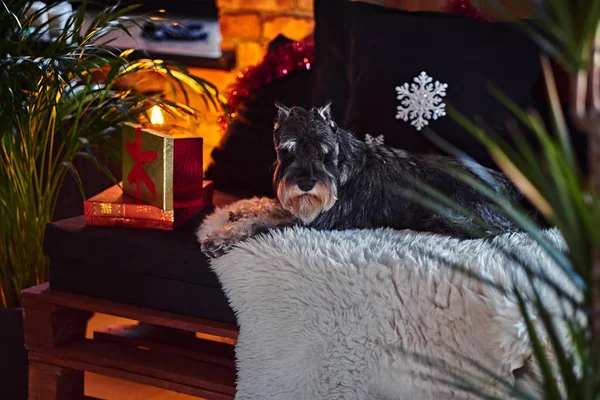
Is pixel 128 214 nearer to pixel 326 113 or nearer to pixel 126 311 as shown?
pixel 126 311

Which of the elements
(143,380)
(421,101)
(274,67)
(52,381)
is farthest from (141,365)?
(274,67)

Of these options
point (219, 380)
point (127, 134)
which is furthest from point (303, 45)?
point (219, 380)

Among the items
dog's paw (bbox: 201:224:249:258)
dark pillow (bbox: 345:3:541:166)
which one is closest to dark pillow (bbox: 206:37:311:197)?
dark pillow (bbox: 345:3:541:166)

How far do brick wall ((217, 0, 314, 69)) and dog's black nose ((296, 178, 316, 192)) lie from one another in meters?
1.56

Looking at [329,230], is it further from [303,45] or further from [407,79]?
[303,45]

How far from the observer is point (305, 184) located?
1988 millimetres

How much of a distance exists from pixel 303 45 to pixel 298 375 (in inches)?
56.6

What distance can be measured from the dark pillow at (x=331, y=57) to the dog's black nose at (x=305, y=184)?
712 millimetres

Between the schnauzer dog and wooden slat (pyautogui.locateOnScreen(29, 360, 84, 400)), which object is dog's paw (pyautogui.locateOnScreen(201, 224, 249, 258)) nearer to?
the schnauzer dog

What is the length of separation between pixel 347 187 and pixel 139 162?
2.19ft

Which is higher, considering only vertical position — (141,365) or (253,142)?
(253,142)

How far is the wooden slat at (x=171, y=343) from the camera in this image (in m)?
2.33

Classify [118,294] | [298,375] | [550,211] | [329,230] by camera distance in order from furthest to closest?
1. [118,294]
2. [329,230]
3. [298,375]
4. [550,211]

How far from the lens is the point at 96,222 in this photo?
2.40 meters
